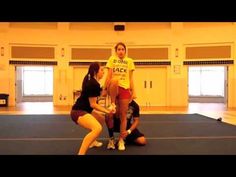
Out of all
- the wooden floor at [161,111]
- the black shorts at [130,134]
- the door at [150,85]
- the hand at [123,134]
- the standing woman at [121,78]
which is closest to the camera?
the standing woman at [121,78]

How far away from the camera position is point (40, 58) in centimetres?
1563

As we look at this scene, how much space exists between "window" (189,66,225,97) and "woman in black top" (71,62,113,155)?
1748cm

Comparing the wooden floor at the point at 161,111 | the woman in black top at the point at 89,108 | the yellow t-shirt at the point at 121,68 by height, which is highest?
the yellow t-shirt at the point at 121,68

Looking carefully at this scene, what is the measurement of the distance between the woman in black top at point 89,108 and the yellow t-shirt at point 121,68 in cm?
61

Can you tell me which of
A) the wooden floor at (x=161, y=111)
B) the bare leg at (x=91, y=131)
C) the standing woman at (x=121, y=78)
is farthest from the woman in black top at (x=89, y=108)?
the wooden floor at (x=161, y=111)

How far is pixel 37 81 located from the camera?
21.2 m

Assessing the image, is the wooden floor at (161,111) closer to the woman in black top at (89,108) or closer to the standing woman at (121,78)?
the standing woman at (121,78)

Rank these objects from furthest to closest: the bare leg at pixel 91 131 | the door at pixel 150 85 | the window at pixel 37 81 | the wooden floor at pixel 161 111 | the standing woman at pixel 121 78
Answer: the window at pixel 37 81, the door at pixel 150 85, the wooden floor at pixel 161 111, the standing woman at pixel 121 78, the bare leg at pixel 91 131

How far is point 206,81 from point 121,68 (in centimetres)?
1751

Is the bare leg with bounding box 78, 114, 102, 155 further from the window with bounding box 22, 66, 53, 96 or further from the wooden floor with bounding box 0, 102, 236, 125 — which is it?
the window with bounding box 22, 66, 53, 96

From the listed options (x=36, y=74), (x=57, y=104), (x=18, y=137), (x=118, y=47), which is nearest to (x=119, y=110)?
(x=118, y=47)

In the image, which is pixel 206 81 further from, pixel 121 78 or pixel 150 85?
pixel 121 78

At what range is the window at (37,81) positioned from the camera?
20850 millimetres
